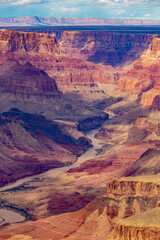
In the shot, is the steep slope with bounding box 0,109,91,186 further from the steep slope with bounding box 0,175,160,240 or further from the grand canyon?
the steep slope with bounding box 0,175,160,240

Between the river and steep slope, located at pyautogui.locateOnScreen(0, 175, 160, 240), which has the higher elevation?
steep slope, located at pyautogui.locateOnScreen(0, 175, 160, 240)

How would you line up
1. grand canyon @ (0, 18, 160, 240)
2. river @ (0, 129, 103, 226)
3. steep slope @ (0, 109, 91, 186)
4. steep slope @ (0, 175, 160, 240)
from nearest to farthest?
steep slope @ (0, 175, 160, 240) → grand canyon @ (0, 18, 160, 240) → river @ (0, 129, 103, 226) → steep slope @ (0, 109, 91, 186)

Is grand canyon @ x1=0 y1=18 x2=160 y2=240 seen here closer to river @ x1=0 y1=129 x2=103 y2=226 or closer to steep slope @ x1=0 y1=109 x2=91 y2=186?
river @ x1=0 y1=129 x2=103 y2=226

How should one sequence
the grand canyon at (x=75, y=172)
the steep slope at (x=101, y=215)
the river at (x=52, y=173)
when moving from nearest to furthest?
the steep slope at (x=101, y=215), the grand canyon at (x=75, y=172), the river at (x=52, y=173)

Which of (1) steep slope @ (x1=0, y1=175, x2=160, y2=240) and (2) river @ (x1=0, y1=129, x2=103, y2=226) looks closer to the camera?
(1) steep slope @ (x1=0, y1=175, x2=160, y2=240)

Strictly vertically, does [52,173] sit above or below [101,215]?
below

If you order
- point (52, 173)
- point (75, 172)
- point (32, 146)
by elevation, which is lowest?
point (52, 173)

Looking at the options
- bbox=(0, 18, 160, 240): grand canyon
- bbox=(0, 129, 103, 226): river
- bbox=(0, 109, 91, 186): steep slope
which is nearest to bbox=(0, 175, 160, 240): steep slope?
bbox=(0, 18, 160, 240): grand canyon


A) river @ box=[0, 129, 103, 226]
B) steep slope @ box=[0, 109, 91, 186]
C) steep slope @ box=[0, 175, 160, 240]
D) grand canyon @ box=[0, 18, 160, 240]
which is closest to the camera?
steep slope @ box=[0, 175, 160, 240]

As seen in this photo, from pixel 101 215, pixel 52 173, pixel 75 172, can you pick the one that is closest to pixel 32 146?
pixel 52 173

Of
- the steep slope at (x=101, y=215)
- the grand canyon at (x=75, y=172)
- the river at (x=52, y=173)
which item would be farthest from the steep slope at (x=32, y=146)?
the steep slope at (x=101, y=215)

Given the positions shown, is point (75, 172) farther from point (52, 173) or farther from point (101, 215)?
point (101, 215)

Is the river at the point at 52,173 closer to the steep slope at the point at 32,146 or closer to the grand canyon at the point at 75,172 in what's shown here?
the grand canyon at the point at 75,172
